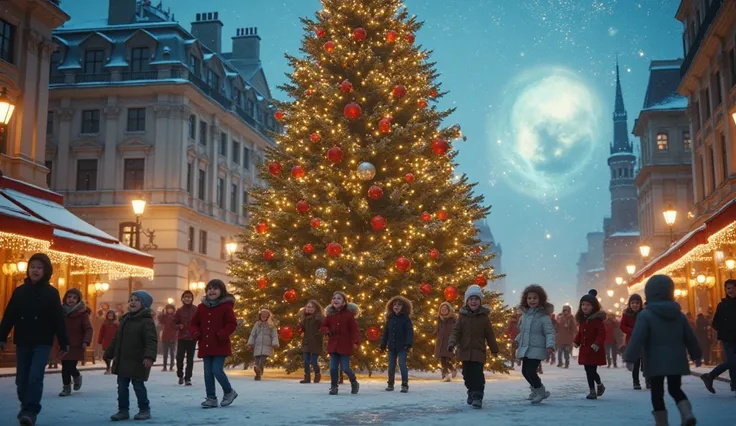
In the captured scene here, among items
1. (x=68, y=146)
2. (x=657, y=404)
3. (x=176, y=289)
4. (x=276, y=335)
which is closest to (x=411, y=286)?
(x=276, y=335)

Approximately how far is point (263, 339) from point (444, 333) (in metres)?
3.96

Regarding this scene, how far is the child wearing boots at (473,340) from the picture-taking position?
1205 cm

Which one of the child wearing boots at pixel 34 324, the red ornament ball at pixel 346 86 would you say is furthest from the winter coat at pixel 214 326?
the red ornament ball at pixel 346 86

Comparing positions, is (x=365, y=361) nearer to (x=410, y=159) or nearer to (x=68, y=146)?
(x=410, y=159)

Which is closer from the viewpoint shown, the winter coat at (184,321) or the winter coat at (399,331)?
the winter coat at (399,331)

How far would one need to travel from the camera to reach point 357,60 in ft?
67.9

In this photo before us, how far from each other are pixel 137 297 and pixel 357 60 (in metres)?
11.8

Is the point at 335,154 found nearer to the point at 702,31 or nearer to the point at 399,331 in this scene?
the point at 399,331

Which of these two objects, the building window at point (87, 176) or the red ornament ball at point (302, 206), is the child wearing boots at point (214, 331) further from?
the building window at point (87, 176)

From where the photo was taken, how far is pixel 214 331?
11266mm

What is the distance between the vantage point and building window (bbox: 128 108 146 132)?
146 feet

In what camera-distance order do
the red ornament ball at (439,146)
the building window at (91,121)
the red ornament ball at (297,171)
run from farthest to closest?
the building window at (91,121)
the red ornament ball at (439,146)
the red ornament ball at (297,171)

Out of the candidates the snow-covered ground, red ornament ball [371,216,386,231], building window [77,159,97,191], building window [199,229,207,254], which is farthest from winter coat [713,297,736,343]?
building window [77,159,97,191]

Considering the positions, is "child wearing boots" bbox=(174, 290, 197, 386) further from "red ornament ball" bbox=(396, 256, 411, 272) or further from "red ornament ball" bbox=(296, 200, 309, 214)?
"red ornament ball" bbox=(396, 256, 411, 272)
